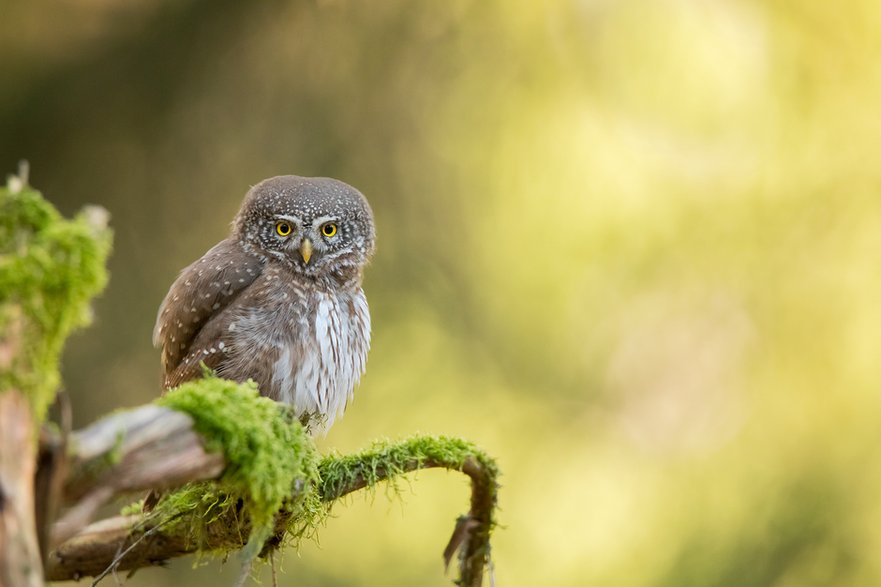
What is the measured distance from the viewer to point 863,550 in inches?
206

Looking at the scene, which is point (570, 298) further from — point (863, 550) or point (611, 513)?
point (863, 550)

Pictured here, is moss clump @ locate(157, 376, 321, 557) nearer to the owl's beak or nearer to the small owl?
the small owl

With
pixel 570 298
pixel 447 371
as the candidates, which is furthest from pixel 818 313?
pixel 447 371

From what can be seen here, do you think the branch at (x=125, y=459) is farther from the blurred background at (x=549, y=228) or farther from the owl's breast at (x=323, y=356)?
the blurred background at (x=549, y=228)

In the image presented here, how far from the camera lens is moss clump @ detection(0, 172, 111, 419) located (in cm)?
158

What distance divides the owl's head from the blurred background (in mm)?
2112

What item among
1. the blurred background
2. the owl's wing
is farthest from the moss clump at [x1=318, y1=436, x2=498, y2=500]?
the blurred background

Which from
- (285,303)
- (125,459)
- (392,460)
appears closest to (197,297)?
(285,303)

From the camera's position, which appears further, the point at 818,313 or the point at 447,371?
the point at 447,371

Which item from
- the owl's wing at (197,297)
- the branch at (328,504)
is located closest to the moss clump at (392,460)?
the branch at (328,504)

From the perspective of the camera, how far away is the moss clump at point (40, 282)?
1.58 meters

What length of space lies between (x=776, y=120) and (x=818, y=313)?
1260 millimetres

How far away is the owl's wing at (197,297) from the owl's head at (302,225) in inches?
5.8

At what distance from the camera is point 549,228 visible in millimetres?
6375
